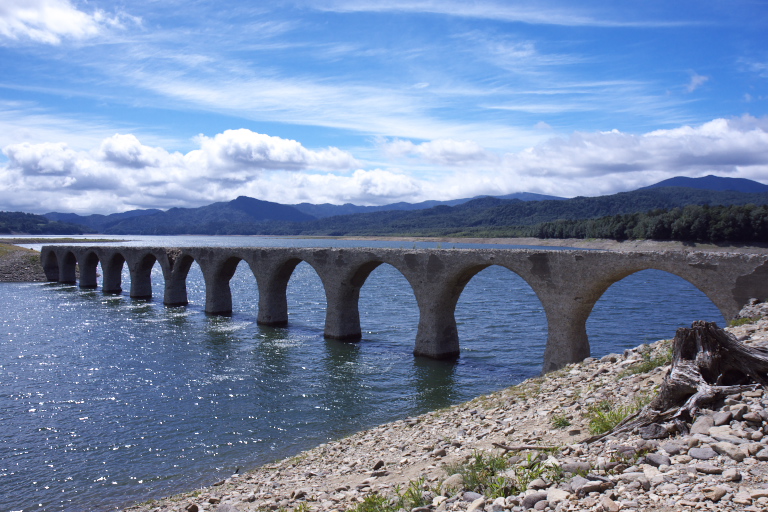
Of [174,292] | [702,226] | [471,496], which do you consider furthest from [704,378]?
[702,226]

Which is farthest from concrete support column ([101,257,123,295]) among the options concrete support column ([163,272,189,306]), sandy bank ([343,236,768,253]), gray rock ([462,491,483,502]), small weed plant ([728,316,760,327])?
gray rock ([462,491,483,502])

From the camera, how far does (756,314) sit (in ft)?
42.9

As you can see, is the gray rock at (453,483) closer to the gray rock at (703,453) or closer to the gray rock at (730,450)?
the gray rock at (703,453)

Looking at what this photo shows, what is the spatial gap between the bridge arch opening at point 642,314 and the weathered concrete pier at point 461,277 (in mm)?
6196

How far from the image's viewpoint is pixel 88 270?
179 feet

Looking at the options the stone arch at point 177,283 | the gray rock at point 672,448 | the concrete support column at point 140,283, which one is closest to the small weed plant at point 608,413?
the gray rock at point 672,448

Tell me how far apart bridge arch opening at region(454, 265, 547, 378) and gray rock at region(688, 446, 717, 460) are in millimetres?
14114

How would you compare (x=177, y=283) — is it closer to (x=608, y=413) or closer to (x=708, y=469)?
(x=608, y=413)

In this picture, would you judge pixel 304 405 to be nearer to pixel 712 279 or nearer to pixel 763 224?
pixel 712 279

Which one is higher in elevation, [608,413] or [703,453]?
[703,453]

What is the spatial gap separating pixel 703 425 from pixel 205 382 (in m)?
18.1

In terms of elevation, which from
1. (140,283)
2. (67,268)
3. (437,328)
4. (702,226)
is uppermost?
(702,226)

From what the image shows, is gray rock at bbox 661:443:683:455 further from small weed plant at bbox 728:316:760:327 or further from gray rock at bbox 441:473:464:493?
small weed plant at bbox 728:316:760:327

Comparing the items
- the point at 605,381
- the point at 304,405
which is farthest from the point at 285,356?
the point at 605,381
